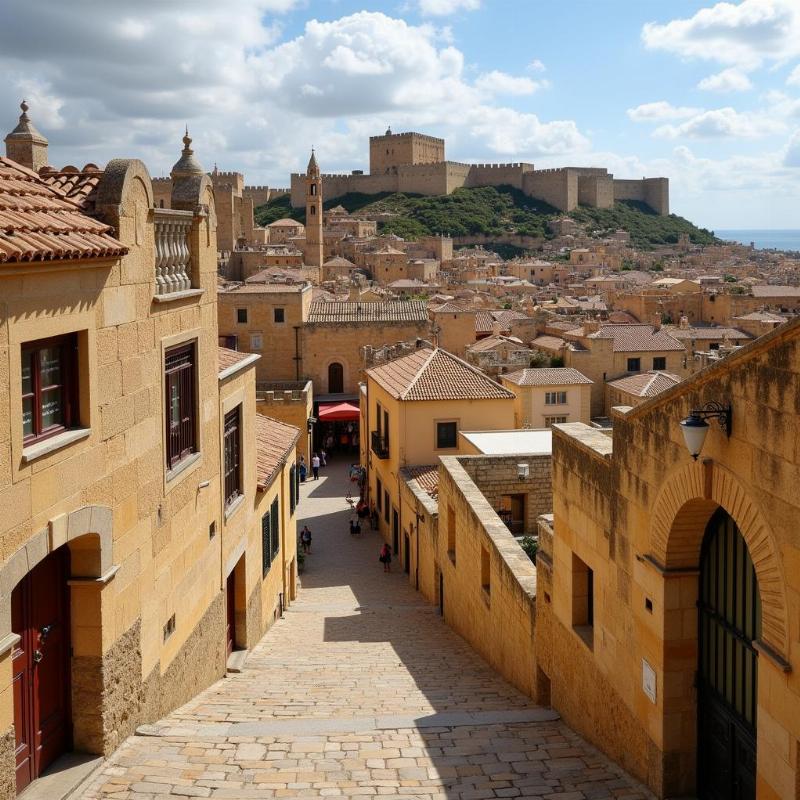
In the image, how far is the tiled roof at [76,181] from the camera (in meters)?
7.74

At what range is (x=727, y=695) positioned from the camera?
6641 mm

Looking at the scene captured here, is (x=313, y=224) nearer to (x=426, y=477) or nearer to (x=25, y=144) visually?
(x=426, y=477)

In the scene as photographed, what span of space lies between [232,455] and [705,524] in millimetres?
7036

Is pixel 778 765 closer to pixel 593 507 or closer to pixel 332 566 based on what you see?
pixel 593 507

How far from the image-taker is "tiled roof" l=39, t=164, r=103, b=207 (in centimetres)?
774

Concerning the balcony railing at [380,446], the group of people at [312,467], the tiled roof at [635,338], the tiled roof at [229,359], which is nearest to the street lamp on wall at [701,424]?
A: the tiled roof at [229,359]

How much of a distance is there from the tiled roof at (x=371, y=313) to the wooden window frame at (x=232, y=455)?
3136 centimetres

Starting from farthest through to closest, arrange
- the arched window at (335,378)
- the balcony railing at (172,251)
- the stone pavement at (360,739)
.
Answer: the arched window at (335,378) → the balcony railing at (172,251) → the stone pavement at (360,739)

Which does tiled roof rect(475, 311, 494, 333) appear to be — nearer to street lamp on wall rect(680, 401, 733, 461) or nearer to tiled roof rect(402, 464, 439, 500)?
tiled roof rect(402, 464, 439, 500)

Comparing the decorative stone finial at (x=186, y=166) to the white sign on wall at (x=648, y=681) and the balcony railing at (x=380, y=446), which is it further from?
the balcony railing at (x=380, y=446)

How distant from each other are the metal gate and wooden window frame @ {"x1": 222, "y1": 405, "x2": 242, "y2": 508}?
6428 mm

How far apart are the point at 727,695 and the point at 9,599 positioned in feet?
16.5

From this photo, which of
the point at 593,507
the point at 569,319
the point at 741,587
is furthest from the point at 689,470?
the point at 569,319

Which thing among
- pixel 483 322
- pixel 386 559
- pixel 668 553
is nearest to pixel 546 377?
pixel 386 559
